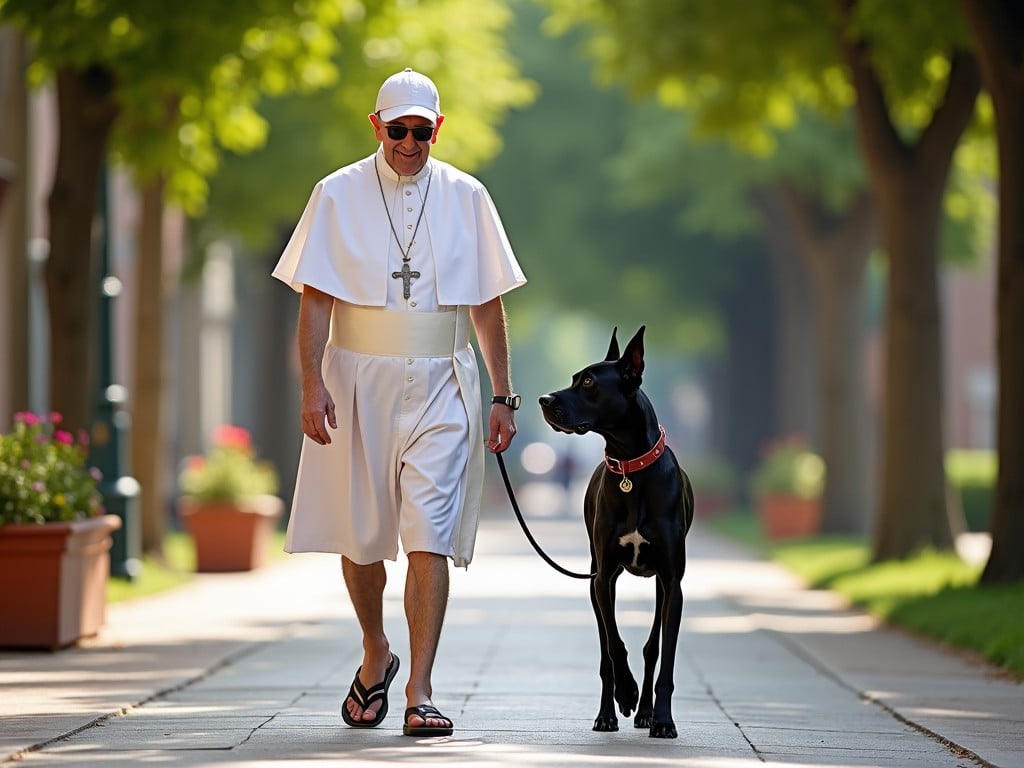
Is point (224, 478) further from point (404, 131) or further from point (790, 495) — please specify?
point (404, 131)

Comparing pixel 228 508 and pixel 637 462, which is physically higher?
pixel 637 462

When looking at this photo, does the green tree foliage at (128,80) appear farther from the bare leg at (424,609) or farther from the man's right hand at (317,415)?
the bare leg at (424,609)

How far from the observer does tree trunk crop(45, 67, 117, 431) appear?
15945mm

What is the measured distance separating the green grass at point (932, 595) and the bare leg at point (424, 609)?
15.0ft

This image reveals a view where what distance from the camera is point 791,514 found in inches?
1220

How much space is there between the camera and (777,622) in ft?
50.6

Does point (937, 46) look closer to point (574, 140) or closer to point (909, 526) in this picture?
point (909, 526)

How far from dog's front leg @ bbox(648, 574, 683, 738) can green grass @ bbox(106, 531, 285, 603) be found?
7.59 meters

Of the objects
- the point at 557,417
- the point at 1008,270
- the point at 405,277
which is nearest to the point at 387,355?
the point at 405,277

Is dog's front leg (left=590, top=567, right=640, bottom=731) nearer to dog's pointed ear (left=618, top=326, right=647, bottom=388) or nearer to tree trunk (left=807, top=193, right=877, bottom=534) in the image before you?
dog's pointed ear (left=618, top=326, right=647, bottom=388)

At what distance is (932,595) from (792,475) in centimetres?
1606

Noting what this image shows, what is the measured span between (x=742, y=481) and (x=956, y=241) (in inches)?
470

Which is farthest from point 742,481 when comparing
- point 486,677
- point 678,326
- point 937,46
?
point 486,677

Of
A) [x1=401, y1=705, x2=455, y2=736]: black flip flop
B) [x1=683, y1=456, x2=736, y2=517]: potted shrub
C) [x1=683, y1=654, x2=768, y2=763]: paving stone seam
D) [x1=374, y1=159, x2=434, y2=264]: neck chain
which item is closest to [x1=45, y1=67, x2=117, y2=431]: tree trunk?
[x1=683, y1=654, x2=768, y2=763]: paving stone seam
